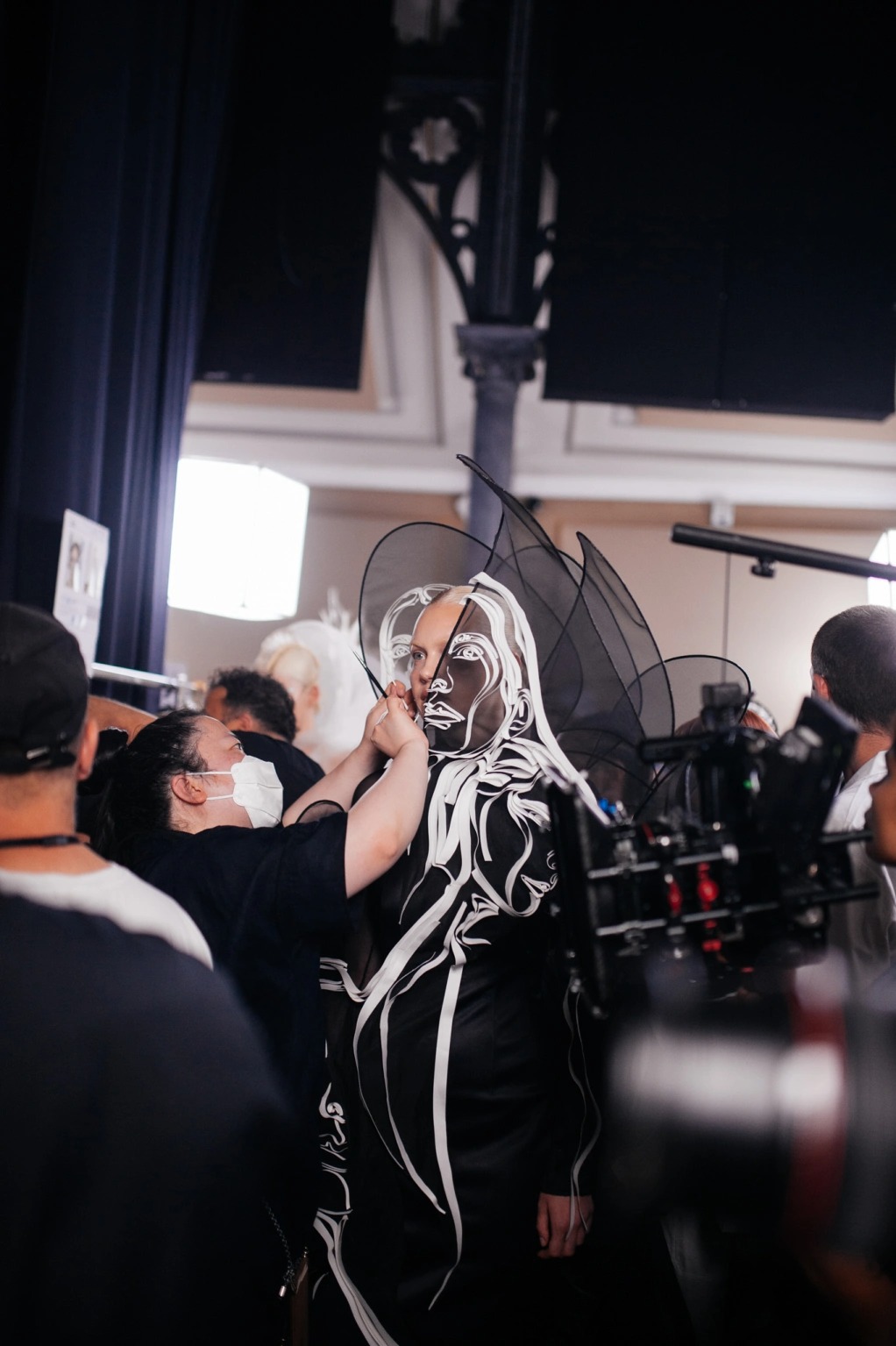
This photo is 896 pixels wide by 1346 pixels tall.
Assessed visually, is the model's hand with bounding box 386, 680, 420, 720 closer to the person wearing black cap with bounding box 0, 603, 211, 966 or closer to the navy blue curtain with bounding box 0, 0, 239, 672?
the person wearing black cap with bounding box 0, 603, 211, 966

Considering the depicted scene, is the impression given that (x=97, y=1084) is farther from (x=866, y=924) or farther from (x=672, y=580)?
(x=672, y=580)

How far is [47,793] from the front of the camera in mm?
1057

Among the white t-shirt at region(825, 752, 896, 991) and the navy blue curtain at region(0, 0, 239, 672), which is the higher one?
the navy blue curtain at region(0, 0, 239, 672)

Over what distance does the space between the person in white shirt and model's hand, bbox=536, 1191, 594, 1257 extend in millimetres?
494

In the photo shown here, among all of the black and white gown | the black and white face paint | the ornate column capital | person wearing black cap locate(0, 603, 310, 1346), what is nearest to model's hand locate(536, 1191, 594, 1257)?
the black and white gown

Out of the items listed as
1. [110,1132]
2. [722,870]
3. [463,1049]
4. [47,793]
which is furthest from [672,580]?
[110,1132]

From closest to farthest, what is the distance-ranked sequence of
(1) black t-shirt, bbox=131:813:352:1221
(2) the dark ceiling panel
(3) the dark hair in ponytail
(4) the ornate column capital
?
(1) black t-shirt, bbox=131:813:352:1221 → (3) the dark hair in ponytail → (2) the dark ceiling panel → (4) the ornate column capital

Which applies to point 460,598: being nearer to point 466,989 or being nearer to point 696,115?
point 466,989

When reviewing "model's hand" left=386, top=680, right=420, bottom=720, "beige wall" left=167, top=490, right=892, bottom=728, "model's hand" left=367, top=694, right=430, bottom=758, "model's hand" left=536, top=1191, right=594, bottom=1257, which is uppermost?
"beige wall" left=167, top=490, right=892, bottom=728

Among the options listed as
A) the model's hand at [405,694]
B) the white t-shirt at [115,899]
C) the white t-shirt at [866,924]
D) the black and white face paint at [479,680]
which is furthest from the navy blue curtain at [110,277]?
the white t-shirt at [866,924]

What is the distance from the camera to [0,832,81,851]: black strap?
1031mm

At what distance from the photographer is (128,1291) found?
970mm

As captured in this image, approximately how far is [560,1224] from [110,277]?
2409 mm

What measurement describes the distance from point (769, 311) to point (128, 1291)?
3.91m
